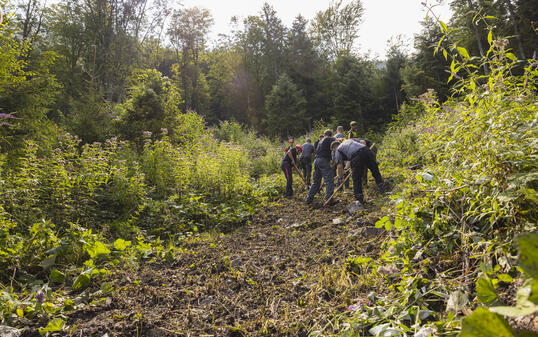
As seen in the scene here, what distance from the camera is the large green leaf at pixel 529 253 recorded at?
1.74 ft

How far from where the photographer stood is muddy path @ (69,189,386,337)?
1.89 meters

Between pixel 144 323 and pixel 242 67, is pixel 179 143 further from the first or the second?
pixel 242 67

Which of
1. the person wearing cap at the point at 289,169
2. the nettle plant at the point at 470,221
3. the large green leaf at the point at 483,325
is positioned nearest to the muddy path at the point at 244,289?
the nettle plant at the point at 470,221

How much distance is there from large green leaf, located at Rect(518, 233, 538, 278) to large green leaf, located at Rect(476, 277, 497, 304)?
0.50 metres

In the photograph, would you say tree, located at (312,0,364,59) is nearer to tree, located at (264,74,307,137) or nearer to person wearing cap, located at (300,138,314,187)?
tree, located at (264,74,307,137)

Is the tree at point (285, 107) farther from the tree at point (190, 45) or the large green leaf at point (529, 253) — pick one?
the large green leaf at point (529, 253)

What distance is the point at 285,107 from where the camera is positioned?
2308cm

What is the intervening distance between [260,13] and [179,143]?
2598 cm

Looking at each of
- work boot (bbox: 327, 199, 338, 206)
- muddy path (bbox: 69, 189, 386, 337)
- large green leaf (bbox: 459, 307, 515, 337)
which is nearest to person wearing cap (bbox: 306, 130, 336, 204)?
work boot (bbox: 327, 199, 338, 206)

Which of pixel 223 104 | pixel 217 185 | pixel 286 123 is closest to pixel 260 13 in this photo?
pixel 223 104

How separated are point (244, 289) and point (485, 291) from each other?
6.77 feet

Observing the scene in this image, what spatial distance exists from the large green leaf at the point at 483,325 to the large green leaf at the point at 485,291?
0.44 meters

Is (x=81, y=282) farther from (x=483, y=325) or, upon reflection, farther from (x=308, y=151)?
(x=308, y=151)

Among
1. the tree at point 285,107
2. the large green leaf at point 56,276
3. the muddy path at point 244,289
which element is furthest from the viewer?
the tree at point 285,107
